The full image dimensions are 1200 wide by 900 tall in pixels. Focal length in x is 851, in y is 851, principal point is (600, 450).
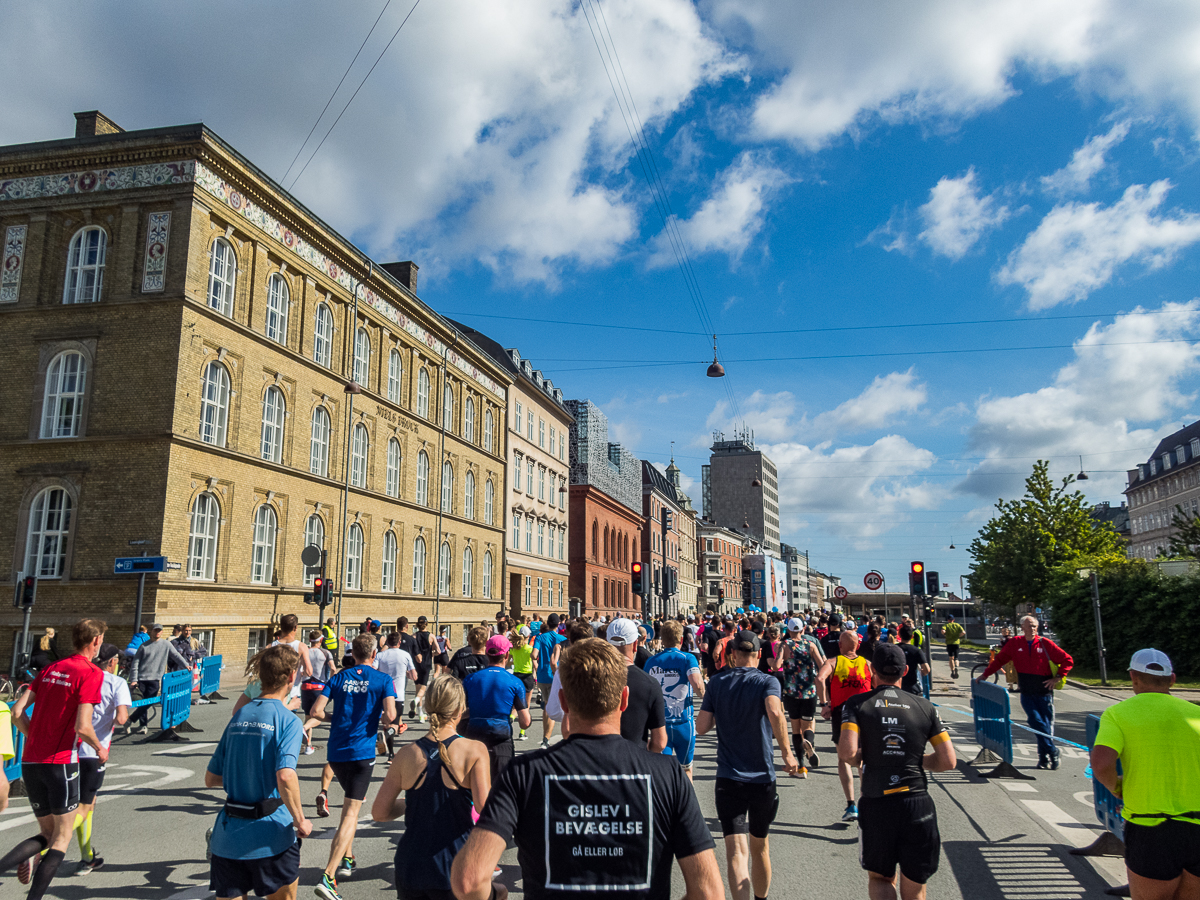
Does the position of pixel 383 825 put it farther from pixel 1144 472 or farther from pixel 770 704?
pixel 1144 472

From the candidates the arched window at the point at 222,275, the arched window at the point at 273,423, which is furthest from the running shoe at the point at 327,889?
the arched window at the point at 273,423

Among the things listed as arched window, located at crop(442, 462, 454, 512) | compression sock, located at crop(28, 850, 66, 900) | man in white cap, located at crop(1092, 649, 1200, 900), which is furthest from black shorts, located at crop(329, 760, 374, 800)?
arched window, located at crop(442, 462, 454, 512)

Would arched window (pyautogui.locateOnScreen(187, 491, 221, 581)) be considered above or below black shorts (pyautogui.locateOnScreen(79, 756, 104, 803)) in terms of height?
above

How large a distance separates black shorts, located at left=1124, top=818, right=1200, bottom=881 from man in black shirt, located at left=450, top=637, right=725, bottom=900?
3275 mm

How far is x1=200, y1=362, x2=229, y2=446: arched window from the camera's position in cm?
2425

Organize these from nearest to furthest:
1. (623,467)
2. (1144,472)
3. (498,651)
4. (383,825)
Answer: (498,651), (383,825), (623,467), (1144,472)

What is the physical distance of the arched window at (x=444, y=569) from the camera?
39.3 m

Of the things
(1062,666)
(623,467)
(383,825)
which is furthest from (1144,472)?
(383,825)

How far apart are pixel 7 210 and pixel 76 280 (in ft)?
10.7

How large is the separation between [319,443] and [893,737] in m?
27.9

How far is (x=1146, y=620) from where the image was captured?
2608cm

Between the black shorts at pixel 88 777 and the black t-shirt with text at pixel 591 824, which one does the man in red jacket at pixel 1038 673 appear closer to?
the black t-shirt with text at pixel 591 824

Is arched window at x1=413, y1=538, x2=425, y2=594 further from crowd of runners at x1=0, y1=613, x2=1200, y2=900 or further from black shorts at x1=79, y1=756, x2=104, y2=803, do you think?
black shorts at x1=79, y1=756, x2=104, y2=803

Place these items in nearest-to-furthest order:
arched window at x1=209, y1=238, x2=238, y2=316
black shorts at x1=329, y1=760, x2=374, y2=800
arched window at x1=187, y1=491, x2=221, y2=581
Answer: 1. black shorts at x1=329, y1=760, x2=374, y2=800
2. arched window at x1=187, y1=491, x2=221, y2=581
3. arched window at x1=209, y1=238, x2=238, y2=316
